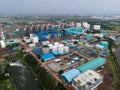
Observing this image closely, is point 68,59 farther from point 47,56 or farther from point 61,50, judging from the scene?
point 47,56

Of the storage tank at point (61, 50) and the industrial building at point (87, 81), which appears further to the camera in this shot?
the storage tank at point (61, 50)

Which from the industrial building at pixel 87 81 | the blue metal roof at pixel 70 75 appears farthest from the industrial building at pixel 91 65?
the industrial building at pixel 87 81

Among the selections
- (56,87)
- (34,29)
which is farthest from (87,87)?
(34,29)

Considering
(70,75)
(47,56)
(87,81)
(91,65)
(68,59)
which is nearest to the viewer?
(87,81)

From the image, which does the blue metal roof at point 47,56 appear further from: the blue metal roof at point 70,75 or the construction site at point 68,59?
the blue metal roof at point 70,75

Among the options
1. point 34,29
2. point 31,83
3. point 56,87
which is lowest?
point 31,83

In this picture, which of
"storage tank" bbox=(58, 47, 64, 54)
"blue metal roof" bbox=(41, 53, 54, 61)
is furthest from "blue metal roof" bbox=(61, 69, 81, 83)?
"storage tank" bbox=(58, 47, 64, 54)

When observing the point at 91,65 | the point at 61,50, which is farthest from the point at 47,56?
the point at 91,65

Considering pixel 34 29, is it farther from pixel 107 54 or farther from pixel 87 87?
pixel 87 87
